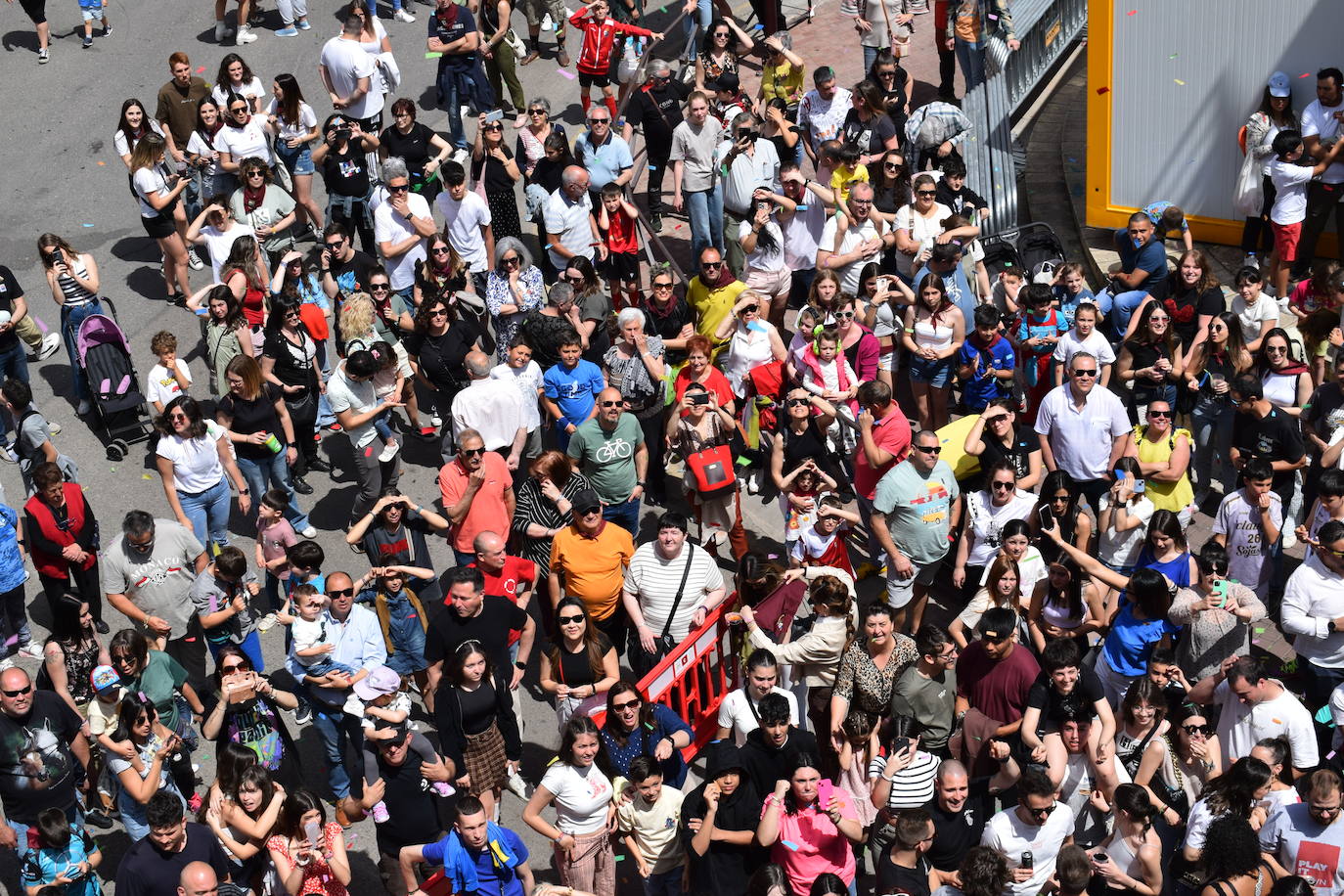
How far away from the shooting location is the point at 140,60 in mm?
19531

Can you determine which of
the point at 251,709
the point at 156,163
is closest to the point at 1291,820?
the point at 251,709

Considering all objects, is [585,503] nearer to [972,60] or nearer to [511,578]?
[511,578]

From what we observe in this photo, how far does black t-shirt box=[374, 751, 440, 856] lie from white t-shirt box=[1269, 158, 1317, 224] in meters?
8.38

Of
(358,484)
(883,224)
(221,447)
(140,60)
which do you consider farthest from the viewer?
(140,60)

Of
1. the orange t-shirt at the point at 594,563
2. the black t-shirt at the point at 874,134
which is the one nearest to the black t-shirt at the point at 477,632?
the orange t-shirt at the point at 594,563

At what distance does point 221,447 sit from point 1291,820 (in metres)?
7.28

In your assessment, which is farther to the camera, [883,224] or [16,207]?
[16,207]

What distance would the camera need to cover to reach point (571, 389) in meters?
→ 12.4

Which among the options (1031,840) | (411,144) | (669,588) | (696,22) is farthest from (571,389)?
(696,22)

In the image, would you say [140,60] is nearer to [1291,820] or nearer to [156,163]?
[156,163]

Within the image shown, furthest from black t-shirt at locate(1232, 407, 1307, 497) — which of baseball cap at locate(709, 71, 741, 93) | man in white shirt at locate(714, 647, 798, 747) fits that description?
baseball cap at locate(709, 71, 741, 93)

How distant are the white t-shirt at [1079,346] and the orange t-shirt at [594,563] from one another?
342 centimetres

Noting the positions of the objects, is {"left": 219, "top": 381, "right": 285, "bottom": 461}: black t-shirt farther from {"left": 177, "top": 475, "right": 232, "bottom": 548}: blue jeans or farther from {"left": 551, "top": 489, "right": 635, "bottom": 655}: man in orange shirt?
{"left": 551, "top": 489, "right": 635, "bottom": 655}: man in orange shirt

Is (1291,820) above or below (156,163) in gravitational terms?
below
